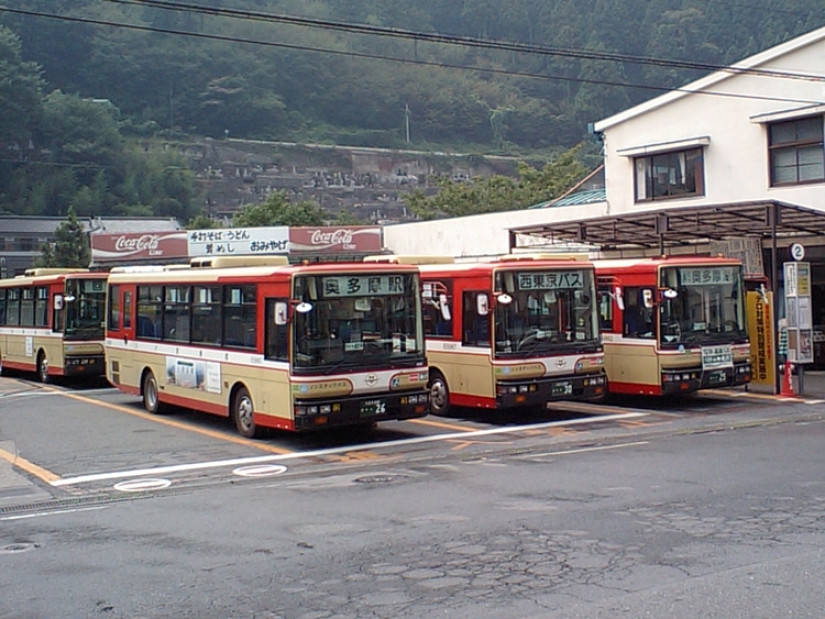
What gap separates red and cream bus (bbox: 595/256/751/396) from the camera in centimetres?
1817

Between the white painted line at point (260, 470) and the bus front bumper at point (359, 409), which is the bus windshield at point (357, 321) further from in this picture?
the white painted line at point (260, 470)

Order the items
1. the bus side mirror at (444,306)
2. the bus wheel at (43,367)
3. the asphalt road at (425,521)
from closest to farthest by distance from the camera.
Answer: the asphalt road at (425,521), the bus side mirror at (444,306), the bus wheel at (43,367)

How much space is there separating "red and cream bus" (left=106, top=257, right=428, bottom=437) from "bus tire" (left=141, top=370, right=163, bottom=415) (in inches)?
71.5

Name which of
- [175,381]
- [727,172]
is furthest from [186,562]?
[727,172]

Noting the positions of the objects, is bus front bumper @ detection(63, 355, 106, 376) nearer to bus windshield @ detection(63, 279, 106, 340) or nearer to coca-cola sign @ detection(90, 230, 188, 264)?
bus windshield @ detection(63, 279, 106, 340)

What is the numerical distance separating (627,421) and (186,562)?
1030cm

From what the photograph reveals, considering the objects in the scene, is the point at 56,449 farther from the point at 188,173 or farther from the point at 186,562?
the point at 188,173

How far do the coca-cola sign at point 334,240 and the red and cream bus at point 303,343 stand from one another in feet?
73.9

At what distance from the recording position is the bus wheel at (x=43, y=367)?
26453 millimetres

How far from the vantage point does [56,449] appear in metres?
15.6

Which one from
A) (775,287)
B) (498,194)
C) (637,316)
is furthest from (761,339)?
(498,194)

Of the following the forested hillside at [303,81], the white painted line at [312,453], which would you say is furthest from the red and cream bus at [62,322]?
the forested hillside at [303,81]

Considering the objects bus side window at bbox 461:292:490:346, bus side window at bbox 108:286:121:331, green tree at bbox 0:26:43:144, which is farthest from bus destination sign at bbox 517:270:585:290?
green tree at bbox 0:26:43:144

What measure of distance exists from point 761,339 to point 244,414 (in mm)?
10589
